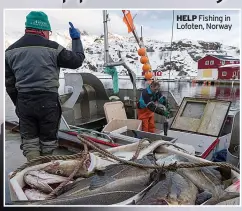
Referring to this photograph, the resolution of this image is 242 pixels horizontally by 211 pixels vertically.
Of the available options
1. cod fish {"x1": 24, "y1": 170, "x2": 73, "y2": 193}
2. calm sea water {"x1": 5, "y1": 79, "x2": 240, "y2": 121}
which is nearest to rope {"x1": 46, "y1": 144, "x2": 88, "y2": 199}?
cod fish {"x1": 24, "y1": 170, "x2": 73, "y2": 193}

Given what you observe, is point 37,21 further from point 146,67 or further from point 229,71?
point 229,71

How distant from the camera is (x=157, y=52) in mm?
2037

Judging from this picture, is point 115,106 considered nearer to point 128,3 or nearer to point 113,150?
point 113,150

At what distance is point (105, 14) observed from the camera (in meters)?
1.96

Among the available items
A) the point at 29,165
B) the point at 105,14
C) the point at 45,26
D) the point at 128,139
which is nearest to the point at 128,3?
the point at 105,14

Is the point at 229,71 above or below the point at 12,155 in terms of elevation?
above

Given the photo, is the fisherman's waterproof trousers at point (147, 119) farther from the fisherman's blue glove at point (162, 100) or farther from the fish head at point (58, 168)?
the fish head at point (58, 168)

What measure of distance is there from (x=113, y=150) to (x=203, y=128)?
69cm

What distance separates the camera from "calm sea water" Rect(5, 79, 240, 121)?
2.00 metres

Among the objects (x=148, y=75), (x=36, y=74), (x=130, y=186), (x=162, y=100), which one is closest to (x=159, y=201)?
(x=130, y=186)

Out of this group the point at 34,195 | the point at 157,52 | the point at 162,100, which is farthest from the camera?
the point at 162,100

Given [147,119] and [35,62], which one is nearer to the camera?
[35,62]

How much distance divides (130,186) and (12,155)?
0.79 m

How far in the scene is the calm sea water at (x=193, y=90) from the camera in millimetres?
2004
